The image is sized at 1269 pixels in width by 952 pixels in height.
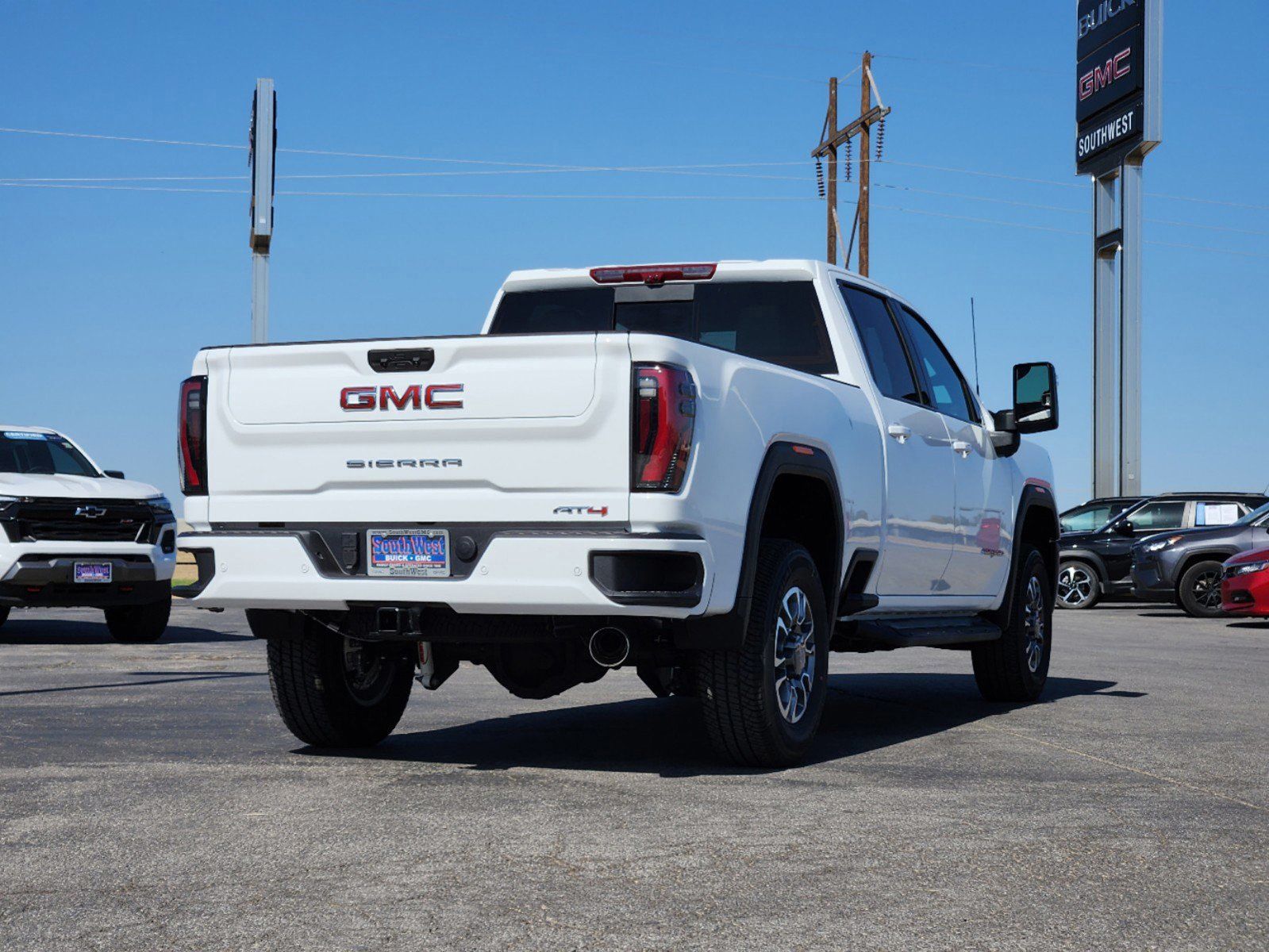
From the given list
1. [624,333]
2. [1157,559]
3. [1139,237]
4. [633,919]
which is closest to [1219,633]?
[1157,559]

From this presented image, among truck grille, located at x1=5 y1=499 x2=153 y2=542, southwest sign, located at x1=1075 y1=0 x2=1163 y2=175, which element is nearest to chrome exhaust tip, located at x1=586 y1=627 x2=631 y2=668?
truck grille, located at x1=5 y1=499 x2=153 y2=542

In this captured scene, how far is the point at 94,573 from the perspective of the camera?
1355 centimetres

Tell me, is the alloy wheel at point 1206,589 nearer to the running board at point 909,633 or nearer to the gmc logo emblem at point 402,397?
the running board at point 909,633

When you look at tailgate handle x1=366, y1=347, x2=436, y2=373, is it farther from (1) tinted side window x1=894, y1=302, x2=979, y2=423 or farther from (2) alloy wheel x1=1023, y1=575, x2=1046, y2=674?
(2) alloy wheel x1=1023, y1=575, x2=1046, y2=674

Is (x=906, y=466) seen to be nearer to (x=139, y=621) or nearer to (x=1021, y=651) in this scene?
(x=1021, y=651)

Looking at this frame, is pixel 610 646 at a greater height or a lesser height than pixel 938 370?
lesser

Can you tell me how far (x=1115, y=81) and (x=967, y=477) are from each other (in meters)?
33.3

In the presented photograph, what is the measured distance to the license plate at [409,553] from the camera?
19.0 ft

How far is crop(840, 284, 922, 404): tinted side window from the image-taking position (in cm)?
773

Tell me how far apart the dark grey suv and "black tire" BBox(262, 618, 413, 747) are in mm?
15784

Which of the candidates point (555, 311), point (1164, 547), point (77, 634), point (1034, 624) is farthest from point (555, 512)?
point (1164, 547)

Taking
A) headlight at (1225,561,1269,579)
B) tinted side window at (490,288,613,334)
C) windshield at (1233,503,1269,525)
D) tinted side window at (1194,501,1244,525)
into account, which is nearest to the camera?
tinted side window at (490,288,613,334)

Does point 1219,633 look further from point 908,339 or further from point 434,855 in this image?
point 434,855

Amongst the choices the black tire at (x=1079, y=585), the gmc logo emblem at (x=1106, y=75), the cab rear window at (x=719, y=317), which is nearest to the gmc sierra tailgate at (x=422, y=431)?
the cab rear window at (x=719, y=317)
